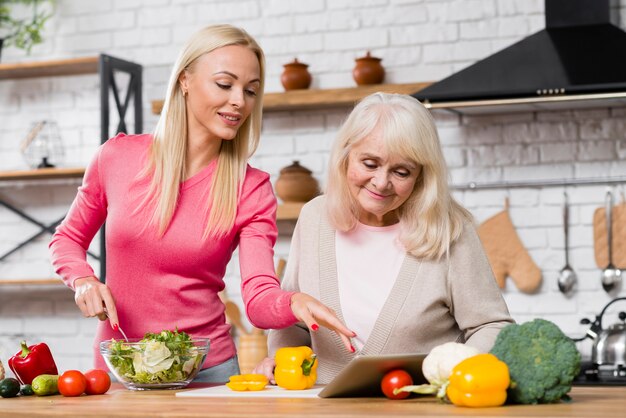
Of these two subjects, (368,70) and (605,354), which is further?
(368,70)

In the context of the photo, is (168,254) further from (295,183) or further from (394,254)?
(295,183)

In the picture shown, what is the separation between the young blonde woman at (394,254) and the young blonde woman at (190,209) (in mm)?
171

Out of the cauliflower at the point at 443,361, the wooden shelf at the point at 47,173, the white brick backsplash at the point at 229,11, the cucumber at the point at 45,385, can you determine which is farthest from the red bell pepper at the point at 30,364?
the white brick backsplash at the point at 229,11

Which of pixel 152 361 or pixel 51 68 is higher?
pixel 51 68

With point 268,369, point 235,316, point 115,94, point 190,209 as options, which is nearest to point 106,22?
point 115,94

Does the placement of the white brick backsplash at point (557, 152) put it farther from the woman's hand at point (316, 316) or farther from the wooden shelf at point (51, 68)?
the woman's hand at point (316, 316)

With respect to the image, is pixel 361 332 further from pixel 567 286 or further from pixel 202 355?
pixel 567 286

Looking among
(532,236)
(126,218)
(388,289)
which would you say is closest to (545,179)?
(532,236)

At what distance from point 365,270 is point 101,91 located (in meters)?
2.53

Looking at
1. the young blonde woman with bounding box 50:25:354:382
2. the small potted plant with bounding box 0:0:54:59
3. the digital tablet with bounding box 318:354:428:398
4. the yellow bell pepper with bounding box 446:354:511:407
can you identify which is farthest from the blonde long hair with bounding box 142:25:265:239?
the small potted plant with bounding box 0:0:54:59

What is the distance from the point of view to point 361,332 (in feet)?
8.04

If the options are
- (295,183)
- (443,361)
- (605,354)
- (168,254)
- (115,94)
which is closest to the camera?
(443,361)

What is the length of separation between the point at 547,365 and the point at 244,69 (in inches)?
42.8

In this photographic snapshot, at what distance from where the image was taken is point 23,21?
5184 millimetres
